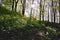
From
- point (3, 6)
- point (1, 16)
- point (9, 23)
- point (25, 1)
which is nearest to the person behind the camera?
point (9, 23)

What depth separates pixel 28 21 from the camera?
16.8 metres

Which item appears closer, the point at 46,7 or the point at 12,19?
the point at 12,19

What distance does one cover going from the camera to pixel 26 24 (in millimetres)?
15555

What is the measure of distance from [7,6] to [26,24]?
16.8 feet

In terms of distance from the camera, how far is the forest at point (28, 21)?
13210 millimetres

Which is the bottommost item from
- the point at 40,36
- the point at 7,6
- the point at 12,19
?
the point at 40,36

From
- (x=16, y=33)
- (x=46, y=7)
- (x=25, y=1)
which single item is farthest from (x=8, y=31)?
(x=46, y=7)

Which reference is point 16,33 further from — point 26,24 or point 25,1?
point 25,1

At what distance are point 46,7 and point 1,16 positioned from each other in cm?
1097

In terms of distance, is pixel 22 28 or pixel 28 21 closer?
pixel 22 28

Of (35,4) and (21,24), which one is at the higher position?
(35,4)

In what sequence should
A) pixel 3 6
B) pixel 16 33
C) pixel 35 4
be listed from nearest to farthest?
pixel 16 33 < pixel 3 6 < pixel 35 4

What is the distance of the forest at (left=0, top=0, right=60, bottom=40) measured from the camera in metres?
13.2

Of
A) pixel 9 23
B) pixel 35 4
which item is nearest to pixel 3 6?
pixel 9 23
